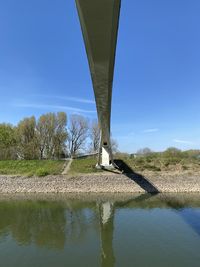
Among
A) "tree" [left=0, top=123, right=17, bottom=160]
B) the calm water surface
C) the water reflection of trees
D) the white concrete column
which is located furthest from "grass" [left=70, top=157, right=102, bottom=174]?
"tree" [left=0, top=123, right=17, bottom=160]

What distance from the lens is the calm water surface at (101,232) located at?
1218 centimetres

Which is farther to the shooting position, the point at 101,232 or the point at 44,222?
the point at 44,222

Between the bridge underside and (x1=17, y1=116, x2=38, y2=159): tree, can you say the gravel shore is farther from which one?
(x1=17, y1=116, x2=38, y2=159): tree

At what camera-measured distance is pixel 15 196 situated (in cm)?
2988

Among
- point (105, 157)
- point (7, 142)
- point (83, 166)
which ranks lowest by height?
point (83, 166)

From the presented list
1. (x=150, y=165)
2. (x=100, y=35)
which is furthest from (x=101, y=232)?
(x=150, y=165)

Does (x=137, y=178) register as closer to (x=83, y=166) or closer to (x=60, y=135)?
(x=83, y=166)

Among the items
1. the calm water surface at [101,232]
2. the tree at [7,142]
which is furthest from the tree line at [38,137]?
the calm water surface at [101,232]

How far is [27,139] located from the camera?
185ft

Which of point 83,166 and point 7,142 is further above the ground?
point 7,142

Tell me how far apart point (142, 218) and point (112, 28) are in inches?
585

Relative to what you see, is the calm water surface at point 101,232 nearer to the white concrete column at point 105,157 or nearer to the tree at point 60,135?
the white concrete column at point 105,157

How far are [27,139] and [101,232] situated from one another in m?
42.6

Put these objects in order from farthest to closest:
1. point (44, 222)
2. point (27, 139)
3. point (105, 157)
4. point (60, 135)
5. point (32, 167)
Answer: point (60, 135) < point (27, 139) < point (32, 167) < point (105, 157) < point (44, 222)
